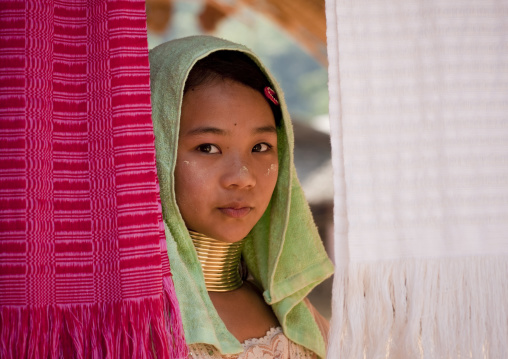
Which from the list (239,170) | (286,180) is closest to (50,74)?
(239,170)

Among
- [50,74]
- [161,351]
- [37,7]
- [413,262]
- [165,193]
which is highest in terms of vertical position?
[37,7]

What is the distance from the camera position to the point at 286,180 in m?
1.79

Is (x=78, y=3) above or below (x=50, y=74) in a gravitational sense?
above

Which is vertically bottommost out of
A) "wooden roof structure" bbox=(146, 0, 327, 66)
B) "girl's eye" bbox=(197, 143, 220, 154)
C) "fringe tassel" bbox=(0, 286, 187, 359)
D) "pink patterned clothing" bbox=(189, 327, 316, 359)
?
"pink patterned clothing" bbox=(189, 327, 316, 359)

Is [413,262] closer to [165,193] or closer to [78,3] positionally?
[165,193]

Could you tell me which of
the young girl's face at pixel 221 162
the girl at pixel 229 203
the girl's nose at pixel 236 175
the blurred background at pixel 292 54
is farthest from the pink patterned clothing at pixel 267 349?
the blurred background at pixel 292 54

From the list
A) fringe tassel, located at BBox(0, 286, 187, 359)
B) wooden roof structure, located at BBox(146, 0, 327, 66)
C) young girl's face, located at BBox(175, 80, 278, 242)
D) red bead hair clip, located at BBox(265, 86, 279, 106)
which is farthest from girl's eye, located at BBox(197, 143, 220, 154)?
wooden roof structure, located at BBox(146, 0, 327, 66)

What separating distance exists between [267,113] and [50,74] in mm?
608

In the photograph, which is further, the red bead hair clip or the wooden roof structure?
the wooden roof structure

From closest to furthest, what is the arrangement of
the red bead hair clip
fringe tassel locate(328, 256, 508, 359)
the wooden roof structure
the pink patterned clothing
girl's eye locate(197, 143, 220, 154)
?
1. fringe tassel locate(328, 256, 508, 359)
2. the pink patterned clothing
3. girl's eye locate(197, 143, 220, 154)
4. the red bead hair clip
5. the wooden roof structure

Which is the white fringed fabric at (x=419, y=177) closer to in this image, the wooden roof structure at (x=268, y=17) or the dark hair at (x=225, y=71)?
the dark hair at (x=225, y=71)

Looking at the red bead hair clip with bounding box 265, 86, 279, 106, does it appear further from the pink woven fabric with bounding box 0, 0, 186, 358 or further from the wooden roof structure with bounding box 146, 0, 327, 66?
the wooden roof structure with bounding box 146, 0, 327, 66

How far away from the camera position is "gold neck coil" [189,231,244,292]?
161cm

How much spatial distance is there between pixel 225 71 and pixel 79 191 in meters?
0.55
